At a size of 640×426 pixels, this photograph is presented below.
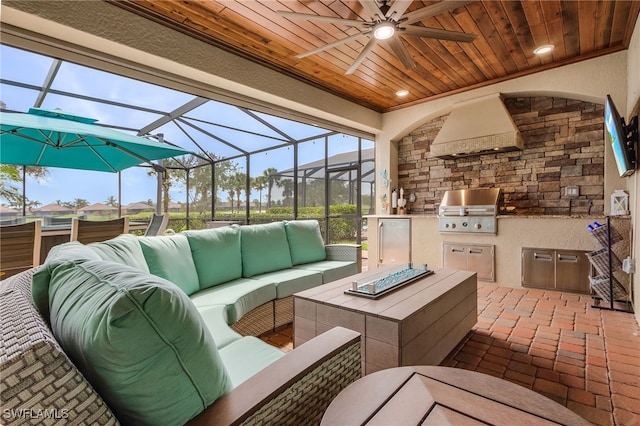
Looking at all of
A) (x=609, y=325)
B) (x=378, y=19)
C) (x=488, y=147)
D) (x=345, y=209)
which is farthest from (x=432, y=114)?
(x=609, y=325)

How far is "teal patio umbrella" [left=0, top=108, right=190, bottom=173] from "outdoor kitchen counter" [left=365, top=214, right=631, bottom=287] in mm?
3710

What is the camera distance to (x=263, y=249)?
306cm

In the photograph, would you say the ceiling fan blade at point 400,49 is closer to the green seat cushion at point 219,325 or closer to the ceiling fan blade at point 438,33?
the ceiling fan blade at point 438,33

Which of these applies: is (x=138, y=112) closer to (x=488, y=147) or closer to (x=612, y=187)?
(x=488, y=147)

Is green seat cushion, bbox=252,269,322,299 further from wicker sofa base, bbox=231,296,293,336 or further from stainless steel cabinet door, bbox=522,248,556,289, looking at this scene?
stainless steel cabinet door, bbox=522,248,556,289

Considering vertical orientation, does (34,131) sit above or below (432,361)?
above

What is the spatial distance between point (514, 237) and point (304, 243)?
286 cm

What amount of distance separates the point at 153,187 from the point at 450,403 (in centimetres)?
696

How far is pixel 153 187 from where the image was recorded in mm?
6461

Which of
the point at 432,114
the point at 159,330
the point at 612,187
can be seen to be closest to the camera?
the point at 159,330

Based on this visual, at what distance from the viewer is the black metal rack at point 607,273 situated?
307 cm

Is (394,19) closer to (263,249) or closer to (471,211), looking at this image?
(263,249)

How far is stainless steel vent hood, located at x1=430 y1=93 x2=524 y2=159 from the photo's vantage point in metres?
4.10

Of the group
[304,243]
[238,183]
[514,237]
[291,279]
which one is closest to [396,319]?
[291,279]
